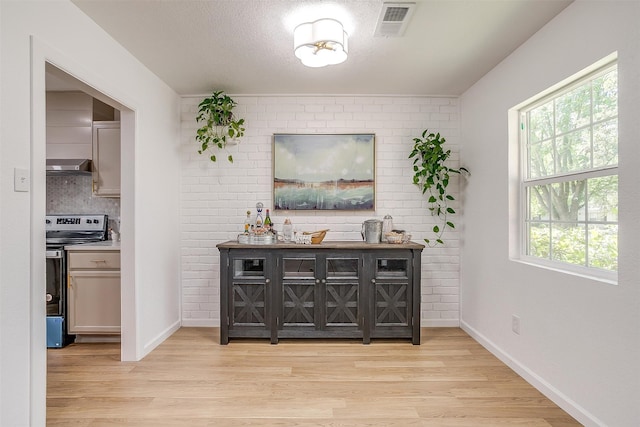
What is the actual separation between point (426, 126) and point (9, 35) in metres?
3.39

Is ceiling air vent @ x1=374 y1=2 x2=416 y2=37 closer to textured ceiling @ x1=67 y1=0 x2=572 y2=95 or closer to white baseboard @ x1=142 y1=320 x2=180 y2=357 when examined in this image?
textured ceiling @ x1=67 y1=0 x2=572 y2=95

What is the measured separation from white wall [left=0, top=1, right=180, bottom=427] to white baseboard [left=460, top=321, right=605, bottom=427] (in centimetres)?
298

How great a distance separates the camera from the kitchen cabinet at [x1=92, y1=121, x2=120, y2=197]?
3.54m

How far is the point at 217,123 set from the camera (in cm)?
361

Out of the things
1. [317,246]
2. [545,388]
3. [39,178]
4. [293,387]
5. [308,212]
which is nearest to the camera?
[39,178]

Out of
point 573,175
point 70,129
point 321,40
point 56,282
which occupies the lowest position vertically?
point 56,282

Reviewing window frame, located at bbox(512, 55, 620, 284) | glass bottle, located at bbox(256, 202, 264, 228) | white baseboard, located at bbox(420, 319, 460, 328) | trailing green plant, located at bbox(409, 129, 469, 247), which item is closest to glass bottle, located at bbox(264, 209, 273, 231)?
glass bottle, located at bbox(256, 202, 264, 228)

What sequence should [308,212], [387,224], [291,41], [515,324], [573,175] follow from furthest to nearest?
1. [308,212]
2. [387,224]
3. [515,324]
4. [291,41]
5. [573,175]

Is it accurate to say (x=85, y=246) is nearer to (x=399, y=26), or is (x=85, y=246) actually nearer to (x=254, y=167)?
(x=254, y=167)

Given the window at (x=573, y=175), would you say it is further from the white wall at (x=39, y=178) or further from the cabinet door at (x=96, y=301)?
the cabinet door at (x=96, y=301)

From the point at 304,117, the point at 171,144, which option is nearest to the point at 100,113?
the point at 171,144

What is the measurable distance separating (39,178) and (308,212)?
2.38 m

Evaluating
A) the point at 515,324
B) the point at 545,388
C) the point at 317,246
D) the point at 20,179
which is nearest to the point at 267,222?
the point at 317,246

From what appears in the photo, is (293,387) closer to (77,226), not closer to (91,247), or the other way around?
(91,247)
